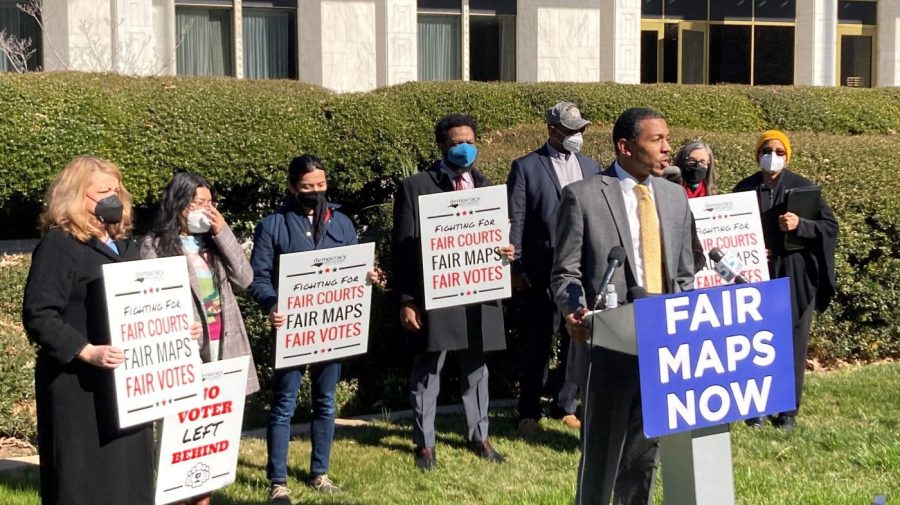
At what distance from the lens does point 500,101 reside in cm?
1378

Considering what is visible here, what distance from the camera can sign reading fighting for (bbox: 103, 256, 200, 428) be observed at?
17.4 feet

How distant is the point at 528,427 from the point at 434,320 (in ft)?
4.03

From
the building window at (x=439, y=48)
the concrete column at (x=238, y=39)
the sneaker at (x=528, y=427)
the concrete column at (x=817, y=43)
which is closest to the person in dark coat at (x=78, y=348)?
A: the sneaker at (x=528, y=427)

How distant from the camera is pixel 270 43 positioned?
24.6m

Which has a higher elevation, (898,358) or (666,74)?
(666,74)

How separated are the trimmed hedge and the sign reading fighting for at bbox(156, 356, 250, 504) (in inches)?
121

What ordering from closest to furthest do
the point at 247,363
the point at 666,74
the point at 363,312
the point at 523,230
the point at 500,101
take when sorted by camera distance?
the point at 247,363 → the point at 363,312 → the point at 523,230 → the point at 500,101 → the point at 666,74

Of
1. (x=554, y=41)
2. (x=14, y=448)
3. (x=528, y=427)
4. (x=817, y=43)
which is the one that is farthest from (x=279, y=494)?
(x=817, y=43)

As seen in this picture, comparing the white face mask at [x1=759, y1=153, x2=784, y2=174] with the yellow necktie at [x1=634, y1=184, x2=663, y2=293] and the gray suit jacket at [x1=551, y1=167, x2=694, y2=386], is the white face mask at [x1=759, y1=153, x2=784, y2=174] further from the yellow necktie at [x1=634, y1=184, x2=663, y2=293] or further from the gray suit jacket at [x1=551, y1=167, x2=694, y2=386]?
the yellow necktie at [x1=634, y1=184, x2=663, y2=293]

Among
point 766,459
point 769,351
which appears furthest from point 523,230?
point 769,351

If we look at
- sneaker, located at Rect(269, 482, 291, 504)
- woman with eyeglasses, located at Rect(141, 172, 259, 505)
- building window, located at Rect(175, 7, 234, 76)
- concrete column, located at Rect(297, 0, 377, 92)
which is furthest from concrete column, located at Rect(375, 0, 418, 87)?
Answer: woman with eyeglasses, located at Rect(141, 172, 259, 505)

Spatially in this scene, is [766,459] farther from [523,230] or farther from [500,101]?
[500,101]

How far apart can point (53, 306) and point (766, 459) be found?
4721 mm

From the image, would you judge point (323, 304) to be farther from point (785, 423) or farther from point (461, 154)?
point (785, 423)
